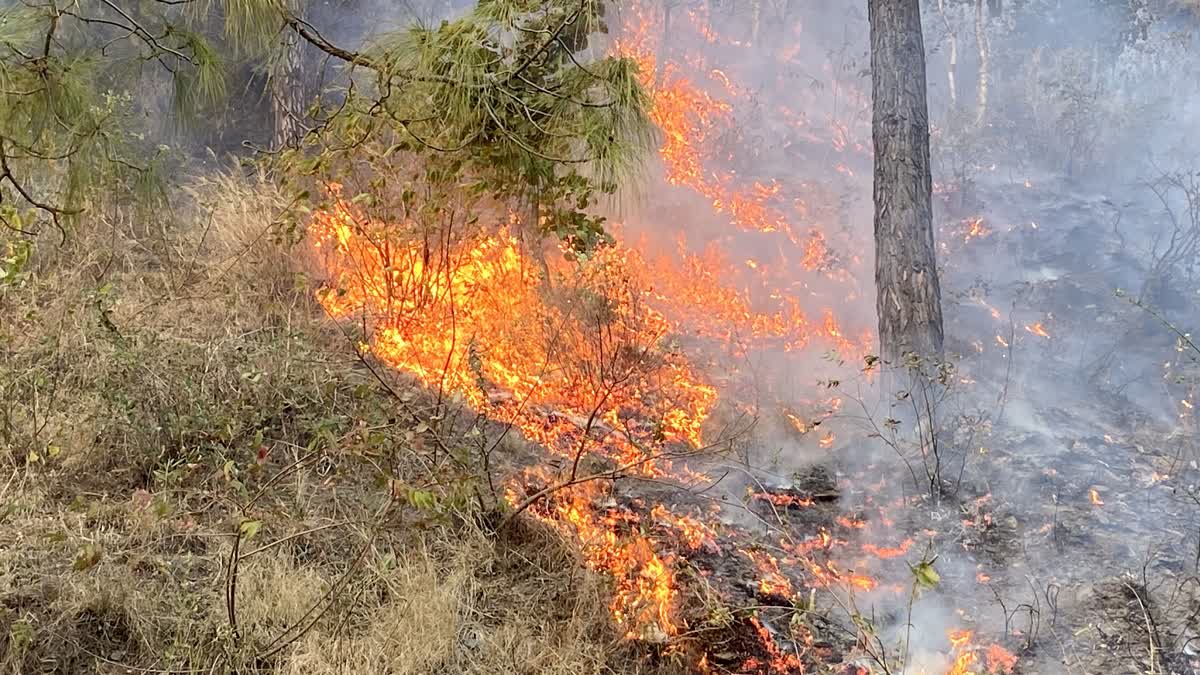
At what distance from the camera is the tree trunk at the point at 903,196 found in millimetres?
5191

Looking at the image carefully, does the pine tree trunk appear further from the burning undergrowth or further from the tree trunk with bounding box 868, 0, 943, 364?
the tree trunk with bounding box 868, 0, 943, 364

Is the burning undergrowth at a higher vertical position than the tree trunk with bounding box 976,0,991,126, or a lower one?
lower

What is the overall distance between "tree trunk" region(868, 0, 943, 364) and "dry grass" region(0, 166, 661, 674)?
3074 millimetres

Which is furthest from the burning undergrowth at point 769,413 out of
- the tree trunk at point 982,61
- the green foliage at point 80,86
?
the tree trunk at point 982,61

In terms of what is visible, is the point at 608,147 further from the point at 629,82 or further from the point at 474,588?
the point at 474,588

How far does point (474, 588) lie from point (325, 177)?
10.1ft

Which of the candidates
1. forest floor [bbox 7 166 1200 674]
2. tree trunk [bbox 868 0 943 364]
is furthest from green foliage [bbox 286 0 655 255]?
tree trunk [bbox 868 0 943 364]

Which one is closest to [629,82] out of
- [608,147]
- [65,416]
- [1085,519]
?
[608,147]

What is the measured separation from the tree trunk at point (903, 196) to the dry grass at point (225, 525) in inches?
121

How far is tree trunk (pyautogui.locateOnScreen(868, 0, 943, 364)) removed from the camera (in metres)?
5.19

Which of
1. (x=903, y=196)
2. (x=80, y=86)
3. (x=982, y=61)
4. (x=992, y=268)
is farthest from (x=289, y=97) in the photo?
(x=982, y=61)

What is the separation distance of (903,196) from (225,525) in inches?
178

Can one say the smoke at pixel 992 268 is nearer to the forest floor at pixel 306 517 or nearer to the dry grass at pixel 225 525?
the forest floor at pixel 306 517

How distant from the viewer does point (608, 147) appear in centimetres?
258
